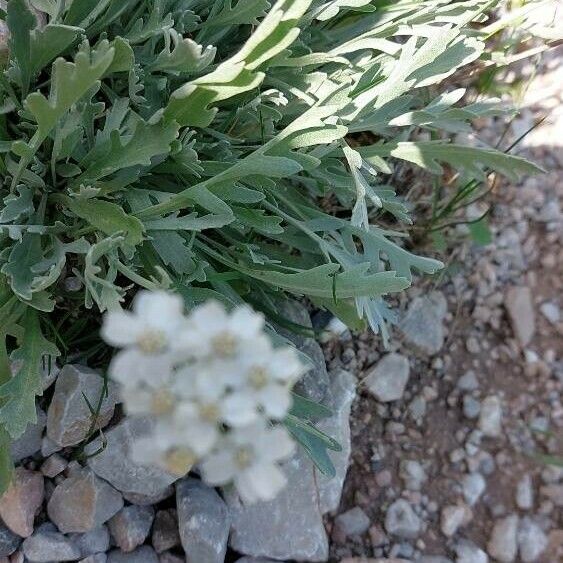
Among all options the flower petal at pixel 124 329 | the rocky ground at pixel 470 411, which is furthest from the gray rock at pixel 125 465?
the flower petal at pixel 124 329

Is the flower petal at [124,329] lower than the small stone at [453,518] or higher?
higher

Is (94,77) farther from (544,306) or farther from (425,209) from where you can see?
(544,306)

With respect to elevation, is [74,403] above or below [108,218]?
below

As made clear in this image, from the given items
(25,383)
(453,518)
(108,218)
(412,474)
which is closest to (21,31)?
(108,218)

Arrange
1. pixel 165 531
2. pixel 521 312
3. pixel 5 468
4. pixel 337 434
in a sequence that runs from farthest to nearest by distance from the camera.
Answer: pixel 521 312 → pixel 337 434 → pixel 165 531 → pixel 5 468

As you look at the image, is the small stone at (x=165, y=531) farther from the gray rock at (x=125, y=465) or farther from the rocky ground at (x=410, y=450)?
the gray rock at (x=125, y=465)

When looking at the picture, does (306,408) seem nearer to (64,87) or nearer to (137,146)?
(137,146)

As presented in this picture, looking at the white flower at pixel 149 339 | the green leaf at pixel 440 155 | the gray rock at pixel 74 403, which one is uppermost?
the white flower at pixel 149 339
